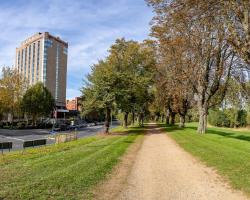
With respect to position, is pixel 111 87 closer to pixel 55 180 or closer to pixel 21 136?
pixel 21 136

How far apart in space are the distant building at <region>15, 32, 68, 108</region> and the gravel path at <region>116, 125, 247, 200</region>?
458 feet

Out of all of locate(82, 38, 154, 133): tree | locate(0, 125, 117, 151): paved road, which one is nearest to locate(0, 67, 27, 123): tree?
locate(0, 125, 117, 151): paved road

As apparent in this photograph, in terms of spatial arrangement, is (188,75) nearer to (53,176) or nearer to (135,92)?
(135,92)

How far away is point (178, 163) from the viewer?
15.0 metres

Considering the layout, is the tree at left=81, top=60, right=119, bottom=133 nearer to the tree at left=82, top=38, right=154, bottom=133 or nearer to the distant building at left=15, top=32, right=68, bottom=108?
the tree at left=82, top=38, right=154, bottom=133

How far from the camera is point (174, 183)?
10734 millimetres

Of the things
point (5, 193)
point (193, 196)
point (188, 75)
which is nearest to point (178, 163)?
point (193, 196)

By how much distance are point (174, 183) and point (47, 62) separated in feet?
497

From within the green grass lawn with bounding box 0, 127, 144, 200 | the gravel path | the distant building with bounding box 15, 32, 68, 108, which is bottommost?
the gravel path

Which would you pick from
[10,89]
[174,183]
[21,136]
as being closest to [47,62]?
[10,89]

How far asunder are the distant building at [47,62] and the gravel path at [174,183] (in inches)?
5497

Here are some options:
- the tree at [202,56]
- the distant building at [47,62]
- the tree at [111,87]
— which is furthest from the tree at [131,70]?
the distant building at [47,62]

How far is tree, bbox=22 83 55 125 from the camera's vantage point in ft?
252

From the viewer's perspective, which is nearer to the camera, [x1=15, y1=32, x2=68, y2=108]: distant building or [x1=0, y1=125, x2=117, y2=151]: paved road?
[x1=0, y1=125, x2=117, y2=151]: paved road
